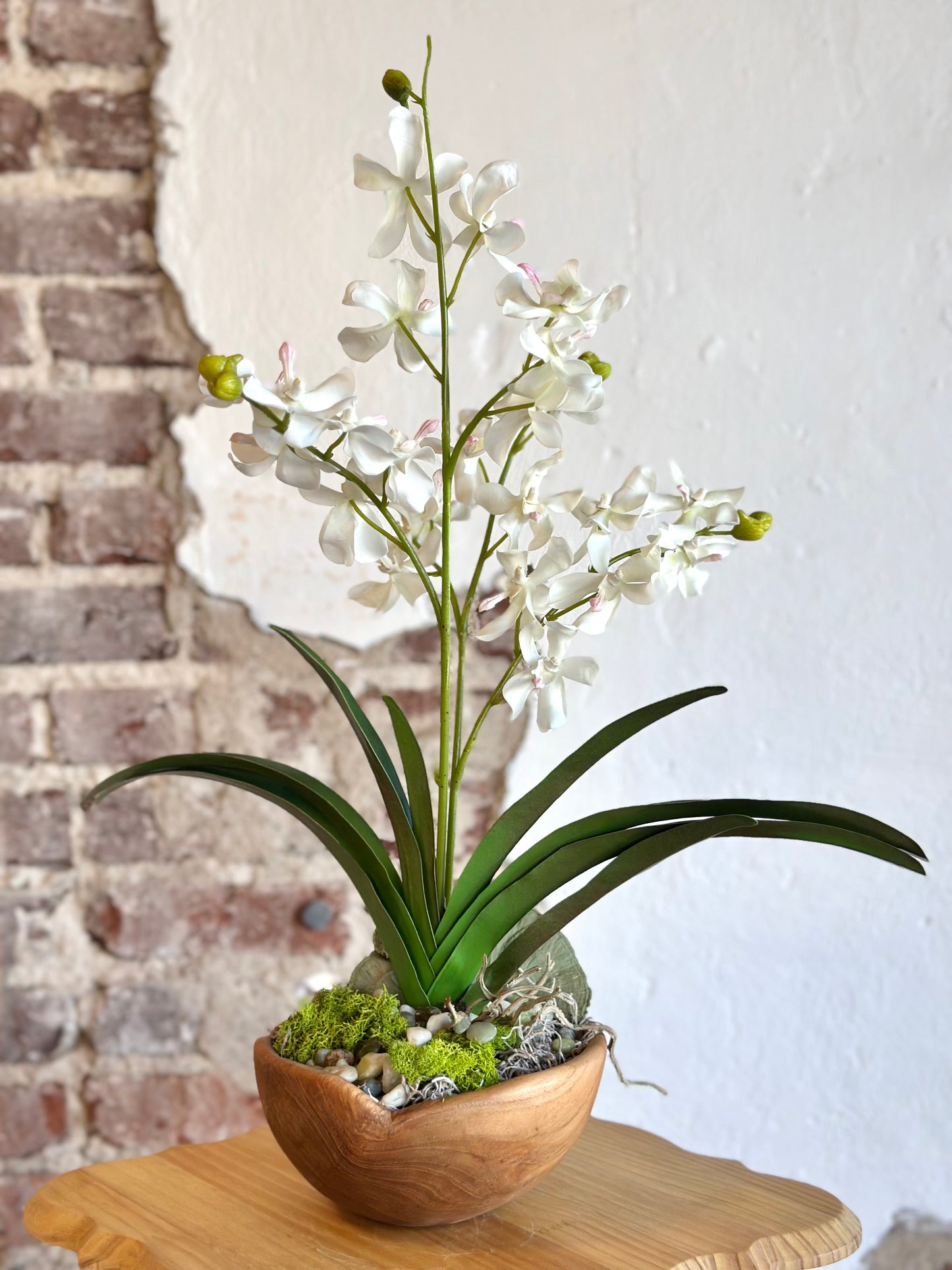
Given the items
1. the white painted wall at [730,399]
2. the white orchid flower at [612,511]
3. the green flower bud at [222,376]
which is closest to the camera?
the green flower bud at [222,376]

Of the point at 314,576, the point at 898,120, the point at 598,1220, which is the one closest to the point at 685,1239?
the point at 598,1220

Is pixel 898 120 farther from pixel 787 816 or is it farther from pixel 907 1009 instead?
pixel 907 1009

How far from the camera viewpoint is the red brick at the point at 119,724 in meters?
1.08

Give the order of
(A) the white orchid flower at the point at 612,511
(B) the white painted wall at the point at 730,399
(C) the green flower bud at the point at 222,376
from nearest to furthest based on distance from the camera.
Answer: (C) the green flower bud at the point at 222,376 → (A) the white orchid flower at the point at 612,511 → (B) the white painted wall at the point at 730,399

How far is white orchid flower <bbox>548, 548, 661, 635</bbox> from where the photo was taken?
0.67 m

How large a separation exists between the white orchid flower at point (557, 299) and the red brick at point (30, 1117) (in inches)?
35.7

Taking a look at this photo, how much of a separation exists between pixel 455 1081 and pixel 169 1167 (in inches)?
10.3

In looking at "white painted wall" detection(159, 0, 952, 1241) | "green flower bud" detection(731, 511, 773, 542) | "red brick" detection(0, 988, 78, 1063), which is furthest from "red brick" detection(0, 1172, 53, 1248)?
"green flower bud" detection(731, 511, 773, 542)

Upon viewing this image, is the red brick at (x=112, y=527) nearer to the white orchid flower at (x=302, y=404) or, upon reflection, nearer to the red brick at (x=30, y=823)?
the red brick at (x=30, y=823)

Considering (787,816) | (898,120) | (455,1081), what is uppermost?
(898,120)

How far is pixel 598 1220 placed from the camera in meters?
0.66

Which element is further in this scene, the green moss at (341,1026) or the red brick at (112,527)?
the red brick at (112,527)

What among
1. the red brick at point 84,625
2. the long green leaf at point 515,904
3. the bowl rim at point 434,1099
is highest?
the red brick at point 84,625

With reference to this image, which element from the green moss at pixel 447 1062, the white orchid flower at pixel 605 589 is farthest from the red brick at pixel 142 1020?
the white orchid flower at pixel 605 589
